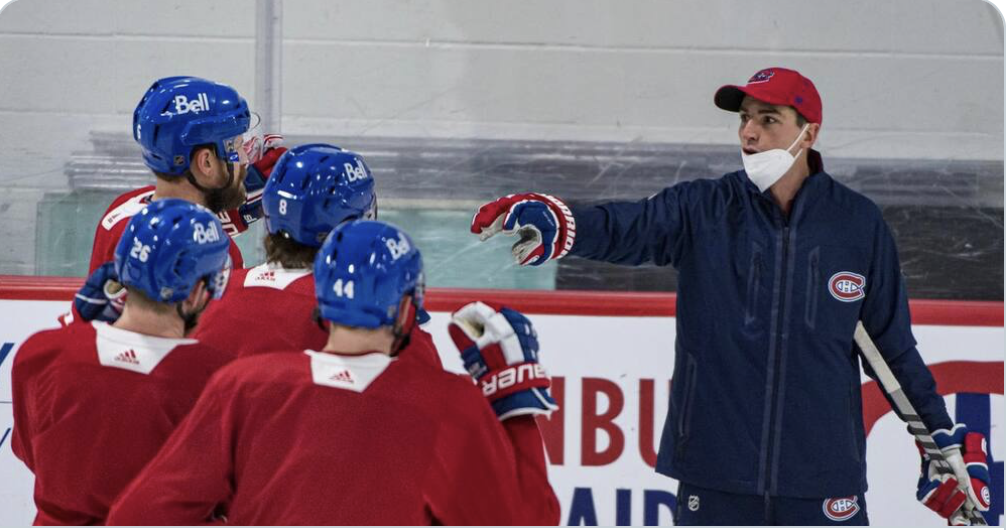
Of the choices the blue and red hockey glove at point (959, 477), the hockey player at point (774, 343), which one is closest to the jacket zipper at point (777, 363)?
the hockey player at point (774, 343)

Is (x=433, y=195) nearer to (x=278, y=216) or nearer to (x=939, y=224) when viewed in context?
(x=939, y=224)

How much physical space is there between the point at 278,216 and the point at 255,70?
81.6 inches

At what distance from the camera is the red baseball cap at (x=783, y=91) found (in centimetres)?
312

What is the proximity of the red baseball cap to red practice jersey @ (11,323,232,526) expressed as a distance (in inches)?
60.7

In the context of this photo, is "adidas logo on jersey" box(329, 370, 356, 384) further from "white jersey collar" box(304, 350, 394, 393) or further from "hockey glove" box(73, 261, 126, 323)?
"hockey glove" box(73, 261, 126, 323)

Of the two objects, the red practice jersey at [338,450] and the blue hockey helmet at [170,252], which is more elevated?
the blue hockey helmet at [170,252]

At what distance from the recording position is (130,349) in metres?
2.14

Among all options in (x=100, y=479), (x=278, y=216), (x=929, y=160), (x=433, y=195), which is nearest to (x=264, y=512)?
(x=100, y=479)

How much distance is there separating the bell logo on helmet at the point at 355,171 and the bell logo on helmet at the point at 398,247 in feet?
1.45

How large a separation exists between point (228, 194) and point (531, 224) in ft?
2.19

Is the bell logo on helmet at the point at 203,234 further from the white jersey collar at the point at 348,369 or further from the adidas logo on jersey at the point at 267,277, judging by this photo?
the white jersey collar at the point at 348,369

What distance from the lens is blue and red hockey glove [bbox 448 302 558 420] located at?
203 cm

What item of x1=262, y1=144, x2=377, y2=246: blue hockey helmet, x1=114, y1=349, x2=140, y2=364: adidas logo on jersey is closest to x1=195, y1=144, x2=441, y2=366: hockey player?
x1=262, y1=144, x2=377, y2=246: blue hockey helmet

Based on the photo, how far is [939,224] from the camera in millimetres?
4359
